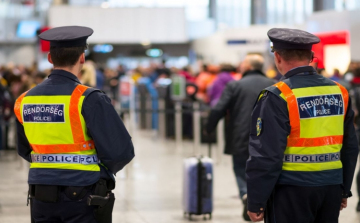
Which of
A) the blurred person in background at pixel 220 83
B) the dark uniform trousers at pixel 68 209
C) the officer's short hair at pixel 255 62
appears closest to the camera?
the dark uniform trousers at pixel 68 209

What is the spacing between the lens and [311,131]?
3781 millimetres

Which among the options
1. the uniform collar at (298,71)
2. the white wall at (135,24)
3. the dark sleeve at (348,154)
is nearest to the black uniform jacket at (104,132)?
the uniform collar at (298,71)

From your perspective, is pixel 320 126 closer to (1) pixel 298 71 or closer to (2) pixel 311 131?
(2) pixel 311 131

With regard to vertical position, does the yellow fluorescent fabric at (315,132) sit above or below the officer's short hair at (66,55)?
below

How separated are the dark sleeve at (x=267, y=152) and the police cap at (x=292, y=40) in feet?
1.01

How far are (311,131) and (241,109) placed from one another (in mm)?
3698

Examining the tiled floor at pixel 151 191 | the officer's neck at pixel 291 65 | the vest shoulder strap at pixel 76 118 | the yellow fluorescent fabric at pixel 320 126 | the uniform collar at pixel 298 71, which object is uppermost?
the officer's neck at pixel 291 65

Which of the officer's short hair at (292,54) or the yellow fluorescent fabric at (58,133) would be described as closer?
the yellow fluorescent fabric at (58,133)

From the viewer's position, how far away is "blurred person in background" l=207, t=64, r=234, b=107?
43.8 ft

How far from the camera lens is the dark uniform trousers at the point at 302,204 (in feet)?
12.2

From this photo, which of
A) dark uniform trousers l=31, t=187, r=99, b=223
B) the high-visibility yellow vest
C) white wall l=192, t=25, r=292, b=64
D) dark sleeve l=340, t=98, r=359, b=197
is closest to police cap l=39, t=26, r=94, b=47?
the high-visibility yellow vest

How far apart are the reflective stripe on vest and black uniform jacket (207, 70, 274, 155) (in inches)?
137

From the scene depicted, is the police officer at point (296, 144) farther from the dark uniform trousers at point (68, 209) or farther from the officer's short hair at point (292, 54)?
the dark uniform trousers at point (68, 209)

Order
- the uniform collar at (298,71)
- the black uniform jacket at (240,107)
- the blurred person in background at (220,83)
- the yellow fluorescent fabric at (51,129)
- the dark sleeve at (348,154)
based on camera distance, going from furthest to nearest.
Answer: the blurred person in background at (220,83) < the black uniform jacket at (240,107) < the dark sleeve at (348,154) < the uniform collar at (298,71) < the yellow fluorescent fabric at (51,129)
